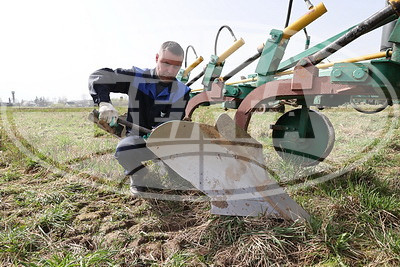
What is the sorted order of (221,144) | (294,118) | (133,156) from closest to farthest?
(221,144), (133,156), (294,118)

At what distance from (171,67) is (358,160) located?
2.16m

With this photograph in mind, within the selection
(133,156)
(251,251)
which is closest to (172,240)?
(251,251)

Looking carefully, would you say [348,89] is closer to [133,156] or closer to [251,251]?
[251,251]

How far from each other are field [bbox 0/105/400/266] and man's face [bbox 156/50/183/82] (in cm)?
93

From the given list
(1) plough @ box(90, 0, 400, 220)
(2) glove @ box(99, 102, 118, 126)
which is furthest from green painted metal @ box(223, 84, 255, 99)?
(2) glove @ box(99, 102, 118, 126)

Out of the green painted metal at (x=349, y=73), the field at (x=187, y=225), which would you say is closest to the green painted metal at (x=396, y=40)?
the green painted metal at (x=349, y=73)

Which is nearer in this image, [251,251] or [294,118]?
[251,251]

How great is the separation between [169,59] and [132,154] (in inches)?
35.0

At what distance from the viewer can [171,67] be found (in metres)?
2.46

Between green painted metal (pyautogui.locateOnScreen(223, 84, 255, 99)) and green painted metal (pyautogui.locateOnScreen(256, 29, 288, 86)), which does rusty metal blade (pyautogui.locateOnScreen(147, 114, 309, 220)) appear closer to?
green painted metal (pyautogui.locateOnScreen(223, 84, 255, 99))

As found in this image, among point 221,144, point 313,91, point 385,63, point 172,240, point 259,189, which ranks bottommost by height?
point 172,240

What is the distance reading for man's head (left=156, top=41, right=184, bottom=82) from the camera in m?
2.39

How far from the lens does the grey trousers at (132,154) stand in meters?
2.32

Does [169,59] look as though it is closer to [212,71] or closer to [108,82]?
[108,82]
